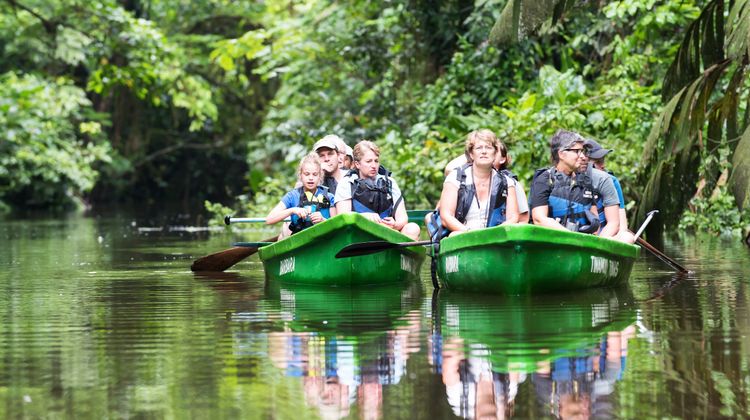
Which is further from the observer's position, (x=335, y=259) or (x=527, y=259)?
(x=335, y=259)

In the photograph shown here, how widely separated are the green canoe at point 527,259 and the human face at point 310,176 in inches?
79.7

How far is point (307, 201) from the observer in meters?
12.6

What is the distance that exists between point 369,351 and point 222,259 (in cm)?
682

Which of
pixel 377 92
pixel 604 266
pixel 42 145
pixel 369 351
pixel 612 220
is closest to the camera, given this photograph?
pixel 369 351

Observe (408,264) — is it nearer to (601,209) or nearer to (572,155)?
(601,209)

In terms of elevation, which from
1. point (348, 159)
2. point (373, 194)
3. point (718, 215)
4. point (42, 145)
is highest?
point (42, 145)

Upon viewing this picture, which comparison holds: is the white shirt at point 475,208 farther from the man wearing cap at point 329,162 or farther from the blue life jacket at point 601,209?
the man wearing cap at point 329,162

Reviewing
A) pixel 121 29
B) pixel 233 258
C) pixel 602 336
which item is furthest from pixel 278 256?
pixel 121 29

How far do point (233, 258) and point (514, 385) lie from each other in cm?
829

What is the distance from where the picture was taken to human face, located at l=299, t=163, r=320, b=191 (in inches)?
490

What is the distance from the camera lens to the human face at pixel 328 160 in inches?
501

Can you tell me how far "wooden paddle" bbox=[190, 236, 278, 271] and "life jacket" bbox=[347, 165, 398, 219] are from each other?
5.35 feet

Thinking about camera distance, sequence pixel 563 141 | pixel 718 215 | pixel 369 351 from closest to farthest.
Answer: pixel 369 351 < pixel 563 141 < pixel 718 215

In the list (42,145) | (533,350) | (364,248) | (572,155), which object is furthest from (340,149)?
(42,145)
